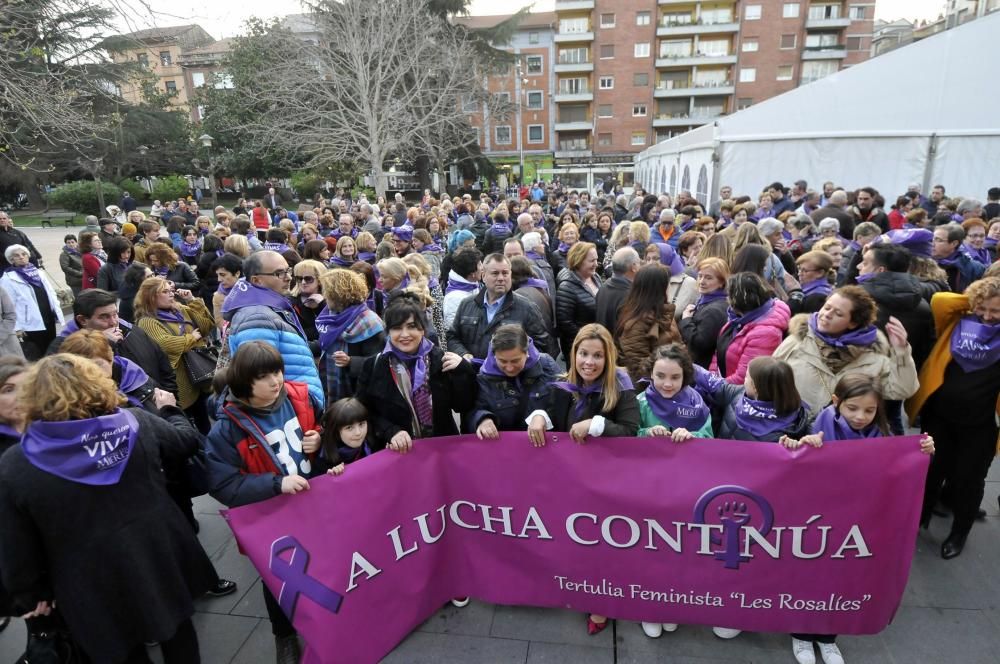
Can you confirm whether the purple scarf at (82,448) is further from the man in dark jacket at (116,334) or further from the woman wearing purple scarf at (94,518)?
the man in dark jacket at (116,334)

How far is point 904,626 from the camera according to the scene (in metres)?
2.99

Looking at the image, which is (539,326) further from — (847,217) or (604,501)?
(847,217)

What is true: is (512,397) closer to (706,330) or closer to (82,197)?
Result: (706,330)

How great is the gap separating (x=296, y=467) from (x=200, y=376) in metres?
2.17

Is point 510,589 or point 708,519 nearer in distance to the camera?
point 708,519

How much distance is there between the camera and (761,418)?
2.82 m

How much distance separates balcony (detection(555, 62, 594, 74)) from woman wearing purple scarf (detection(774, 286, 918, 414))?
56419 millimetres

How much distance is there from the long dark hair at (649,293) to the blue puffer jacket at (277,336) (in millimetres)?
2136

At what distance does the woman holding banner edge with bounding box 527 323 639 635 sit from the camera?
2.83 m

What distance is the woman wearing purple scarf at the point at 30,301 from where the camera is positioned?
6.43 metres

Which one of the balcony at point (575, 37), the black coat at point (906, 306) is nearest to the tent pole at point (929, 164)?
the black coat at point (906, 306)

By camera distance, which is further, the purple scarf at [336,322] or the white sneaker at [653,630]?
the purple scarf at [336,322]


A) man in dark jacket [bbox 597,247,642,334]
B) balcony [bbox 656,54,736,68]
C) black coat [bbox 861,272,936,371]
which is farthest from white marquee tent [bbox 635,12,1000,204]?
balcony [bbox 656,54,736,68]

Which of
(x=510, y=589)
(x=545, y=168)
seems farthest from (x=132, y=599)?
(x=545, y=168)
